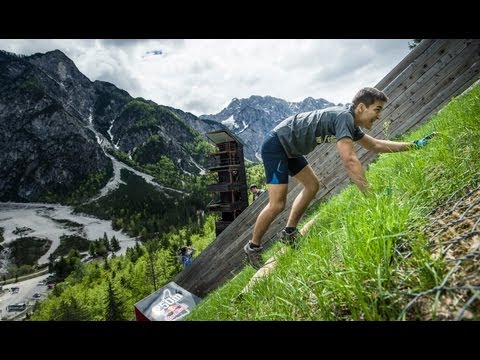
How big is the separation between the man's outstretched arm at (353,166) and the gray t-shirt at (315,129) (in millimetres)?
125

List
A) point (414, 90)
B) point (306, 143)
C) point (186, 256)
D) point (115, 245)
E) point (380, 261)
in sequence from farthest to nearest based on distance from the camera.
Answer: point (115, 245) < point (186, 256) < point (414, 90) < point (306, 143) < point (380, 261)

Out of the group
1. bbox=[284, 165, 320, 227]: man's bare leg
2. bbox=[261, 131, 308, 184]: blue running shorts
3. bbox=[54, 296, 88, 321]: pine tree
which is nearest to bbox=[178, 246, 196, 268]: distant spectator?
bbox=[284, 165, 320, 227]: man's bare leg

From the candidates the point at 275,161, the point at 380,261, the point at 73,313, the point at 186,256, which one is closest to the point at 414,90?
the point at 275,161

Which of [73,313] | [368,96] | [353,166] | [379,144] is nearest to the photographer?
[353,166]

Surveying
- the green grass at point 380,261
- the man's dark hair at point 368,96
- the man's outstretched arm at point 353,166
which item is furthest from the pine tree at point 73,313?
the green grass at point 380,261

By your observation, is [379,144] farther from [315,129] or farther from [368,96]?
[315,129]

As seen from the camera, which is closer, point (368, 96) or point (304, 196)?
point (368, 96)

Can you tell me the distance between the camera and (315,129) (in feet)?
11.7

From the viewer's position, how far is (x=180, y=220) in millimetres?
150250

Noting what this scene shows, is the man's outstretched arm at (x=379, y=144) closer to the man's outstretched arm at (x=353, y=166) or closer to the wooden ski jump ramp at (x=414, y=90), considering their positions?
the man's outstretched arm at (x=353, y=166)

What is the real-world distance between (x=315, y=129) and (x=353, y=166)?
0.84 meters

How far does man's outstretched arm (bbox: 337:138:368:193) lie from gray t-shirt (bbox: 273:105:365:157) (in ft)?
0.41
